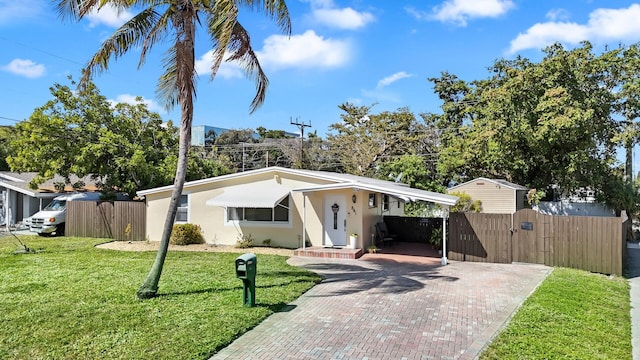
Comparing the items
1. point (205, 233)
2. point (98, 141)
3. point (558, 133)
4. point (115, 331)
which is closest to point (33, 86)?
point (98, 141)

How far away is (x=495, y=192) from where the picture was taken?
71.9ft

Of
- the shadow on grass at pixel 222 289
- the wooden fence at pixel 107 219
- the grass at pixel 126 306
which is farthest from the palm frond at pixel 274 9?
the wooden fence at pixel 107 219

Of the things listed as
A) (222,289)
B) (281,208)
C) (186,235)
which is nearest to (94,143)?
(186,235)

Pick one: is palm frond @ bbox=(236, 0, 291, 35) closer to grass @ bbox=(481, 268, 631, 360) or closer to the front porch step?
the front porch step

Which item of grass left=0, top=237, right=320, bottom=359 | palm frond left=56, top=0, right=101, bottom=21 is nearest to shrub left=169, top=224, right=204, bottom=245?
grass left=0, top=237, right=320, bottom=359

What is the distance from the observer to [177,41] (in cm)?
934

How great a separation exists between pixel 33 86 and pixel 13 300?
13.5 meters

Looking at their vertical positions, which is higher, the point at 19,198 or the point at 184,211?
the point at 19,198

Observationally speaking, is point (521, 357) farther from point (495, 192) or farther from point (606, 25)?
point (495, 192)

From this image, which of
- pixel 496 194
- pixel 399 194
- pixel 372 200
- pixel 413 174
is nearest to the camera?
pixel 399 194

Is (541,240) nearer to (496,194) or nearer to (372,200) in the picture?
(372,200)

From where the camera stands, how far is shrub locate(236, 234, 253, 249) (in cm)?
1686

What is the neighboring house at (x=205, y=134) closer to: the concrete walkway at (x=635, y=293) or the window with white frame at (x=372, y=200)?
the window with white frame at (x=372, y=200)

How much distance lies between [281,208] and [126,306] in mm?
9113
